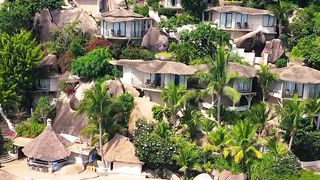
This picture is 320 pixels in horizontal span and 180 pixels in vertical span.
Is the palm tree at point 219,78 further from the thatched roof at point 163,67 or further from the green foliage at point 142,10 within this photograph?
the green foliage at point 142,10

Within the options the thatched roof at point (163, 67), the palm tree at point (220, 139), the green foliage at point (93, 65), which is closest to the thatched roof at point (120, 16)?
the green foliage at point (93, 65)

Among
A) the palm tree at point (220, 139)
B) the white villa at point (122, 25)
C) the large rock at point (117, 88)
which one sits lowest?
the palm tree at point (220, 139)

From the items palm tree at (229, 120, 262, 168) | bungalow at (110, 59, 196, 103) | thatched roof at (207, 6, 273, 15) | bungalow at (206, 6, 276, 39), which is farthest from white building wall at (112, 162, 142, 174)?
thatched roof at (207, 6, 273, 15)

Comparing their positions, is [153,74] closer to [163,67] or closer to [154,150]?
[163,67]

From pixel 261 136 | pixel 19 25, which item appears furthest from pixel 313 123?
pixel 19 25

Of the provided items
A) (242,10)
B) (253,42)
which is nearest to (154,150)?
(253,42)

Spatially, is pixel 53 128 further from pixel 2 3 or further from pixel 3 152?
pixel 2 3
